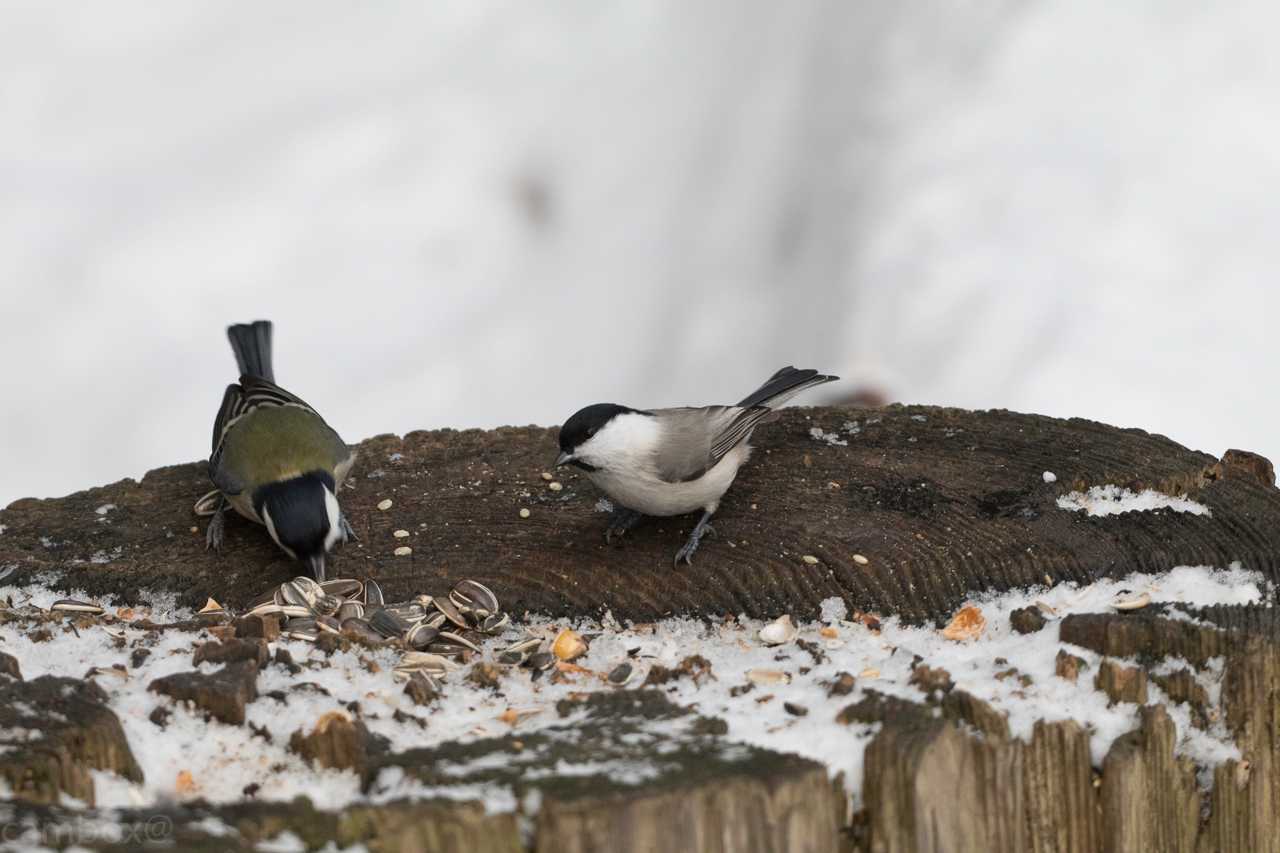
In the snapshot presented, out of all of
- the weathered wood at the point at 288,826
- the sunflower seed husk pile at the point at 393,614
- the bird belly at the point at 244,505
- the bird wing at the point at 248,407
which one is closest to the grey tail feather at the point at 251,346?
the bird wing at the point at 248,407

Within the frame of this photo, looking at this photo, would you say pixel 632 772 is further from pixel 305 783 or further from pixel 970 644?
pixel 970 644

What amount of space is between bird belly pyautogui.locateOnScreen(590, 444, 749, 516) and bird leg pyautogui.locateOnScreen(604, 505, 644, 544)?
0.05 metres

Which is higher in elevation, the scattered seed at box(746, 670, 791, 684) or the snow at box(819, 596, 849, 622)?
the snow at box(819, 596, 849, 622)

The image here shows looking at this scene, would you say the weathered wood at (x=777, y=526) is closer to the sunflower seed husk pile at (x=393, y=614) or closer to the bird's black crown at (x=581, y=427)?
the sunflower seed husk pile at (x=393, y=614)

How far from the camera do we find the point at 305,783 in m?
2.00

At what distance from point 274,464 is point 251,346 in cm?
81

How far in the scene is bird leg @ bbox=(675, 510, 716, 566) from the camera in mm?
3148

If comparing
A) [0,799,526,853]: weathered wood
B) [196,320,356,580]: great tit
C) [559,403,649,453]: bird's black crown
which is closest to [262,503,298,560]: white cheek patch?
[196,320,356,580]: great tit

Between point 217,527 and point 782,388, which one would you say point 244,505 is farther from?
point 782,388

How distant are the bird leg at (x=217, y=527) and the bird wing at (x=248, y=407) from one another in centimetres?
9

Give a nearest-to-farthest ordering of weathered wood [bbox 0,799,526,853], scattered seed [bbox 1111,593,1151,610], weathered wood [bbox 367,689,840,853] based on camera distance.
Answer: weathered wood [bbox 0,799,526,853] → weathered wood [bbox 367,689,840,853] → scattered seed [bbox 1111,593,1151,610]

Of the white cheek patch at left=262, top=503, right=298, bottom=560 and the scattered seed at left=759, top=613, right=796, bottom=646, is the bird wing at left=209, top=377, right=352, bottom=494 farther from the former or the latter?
the scattered seed at left=759, top=613, right=796, bottom=646

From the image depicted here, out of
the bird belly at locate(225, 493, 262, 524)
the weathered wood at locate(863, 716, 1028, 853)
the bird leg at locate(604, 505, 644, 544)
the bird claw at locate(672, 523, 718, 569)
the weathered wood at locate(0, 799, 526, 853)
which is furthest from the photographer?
the bird belly at locate(225, 493, 262, 524)

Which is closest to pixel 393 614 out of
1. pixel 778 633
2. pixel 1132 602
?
pixel 778 633
